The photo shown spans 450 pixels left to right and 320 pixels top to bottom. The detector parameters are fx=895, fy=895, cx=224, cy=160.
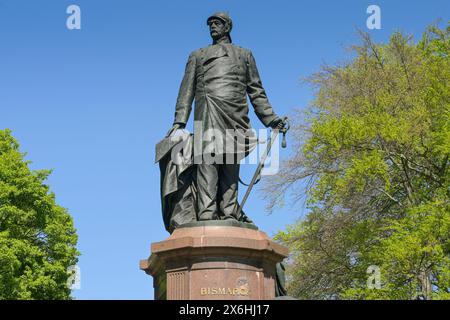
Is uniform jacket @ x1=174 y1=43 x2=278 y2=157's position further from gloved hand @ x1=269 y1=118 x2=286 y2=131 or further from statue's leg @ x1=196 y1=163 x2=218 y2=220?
statue's leg @ x1=196 y1=163 x2=218 y2=220

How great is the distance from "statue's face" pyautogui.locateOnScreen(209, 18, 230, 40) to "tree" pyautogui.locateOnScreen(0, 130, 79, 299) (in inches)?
618

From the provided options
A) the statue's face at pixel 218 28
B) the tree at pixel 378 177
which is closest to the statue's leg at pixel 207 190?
the statue's face at pixel 218 28

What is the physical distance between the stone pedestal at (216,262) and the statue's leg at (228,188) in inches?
28.6

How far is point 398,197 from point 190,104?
585 inches

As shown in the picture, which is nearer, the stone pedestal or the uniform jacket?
the stone pedestal

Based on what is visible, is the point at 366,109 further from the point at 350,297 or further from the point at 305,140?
the point at 350,297

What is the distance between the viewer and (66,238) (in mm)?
30359

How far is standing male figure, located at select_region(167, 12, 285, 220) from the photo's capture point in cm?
1235

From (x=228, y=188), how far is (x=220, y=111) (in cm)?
109

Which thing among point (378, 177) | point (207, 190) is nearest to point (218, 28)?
point (207, 190)

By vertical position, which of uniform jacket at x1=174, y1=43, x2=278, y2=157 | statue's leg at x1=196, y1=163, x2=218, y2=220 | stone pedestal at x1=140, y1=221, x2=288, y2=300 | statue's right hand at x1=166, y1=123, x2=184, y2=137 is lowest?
stone pedestal at x1=140, y1=221, x2=288, y2=300

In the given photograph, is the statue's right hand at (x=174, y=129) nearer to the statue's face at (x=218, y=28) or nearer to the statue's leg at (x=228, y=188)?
the statue's leg at (x=228, y=188)

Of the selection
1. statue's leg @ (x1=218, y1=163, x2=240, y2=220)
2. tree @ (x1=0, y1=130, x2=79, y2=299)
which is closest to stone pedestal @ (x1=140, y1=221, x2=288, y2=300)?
statue's leg @ (x1=218, y1=163, x2=240, y2=220)
